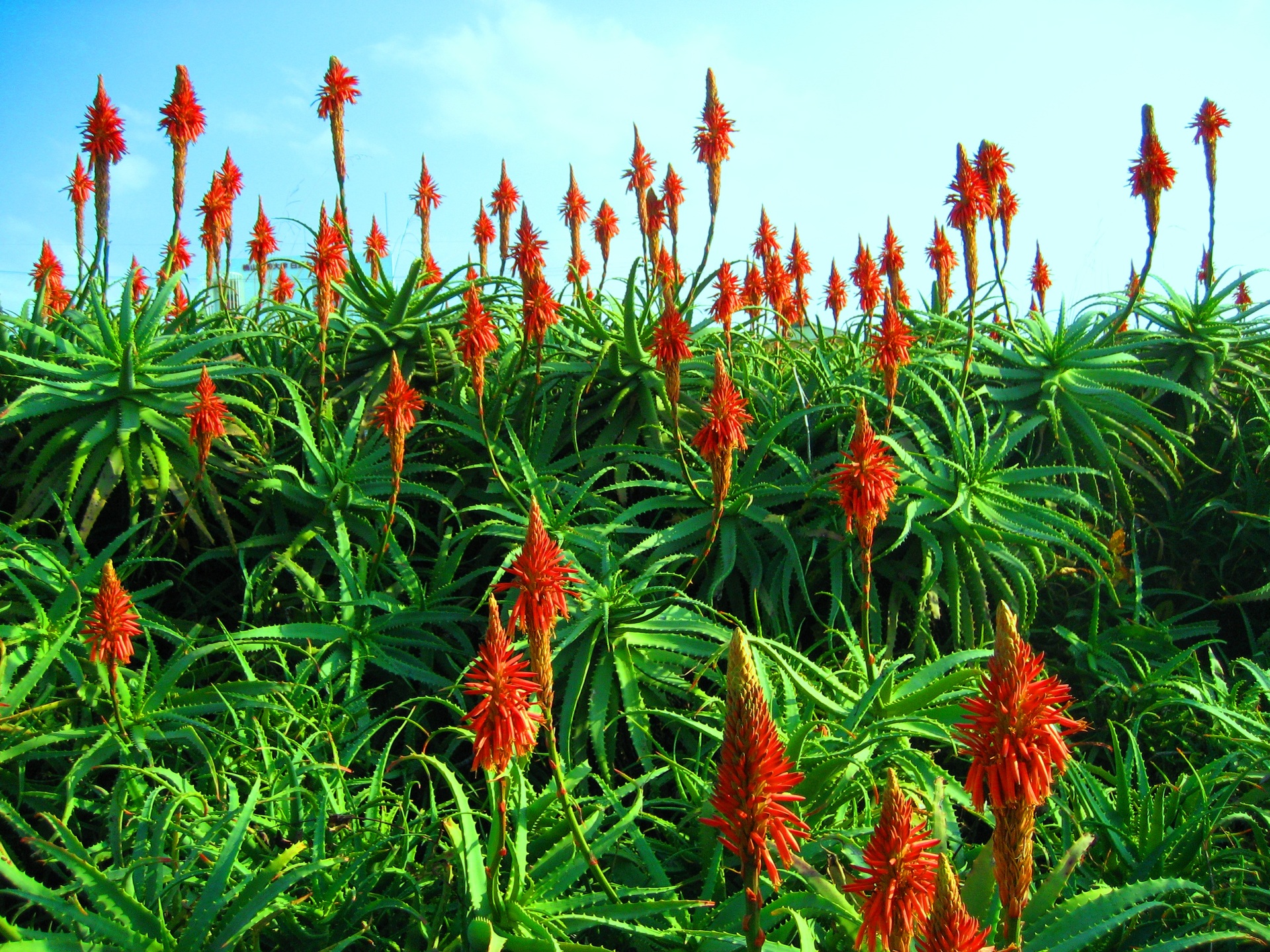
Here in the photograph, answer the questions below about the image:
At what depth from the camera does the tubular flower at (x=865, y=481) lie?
2186mm

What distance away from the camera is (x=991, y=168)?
3.36 meters

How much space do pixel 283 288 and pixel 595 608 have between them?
3.39 metres

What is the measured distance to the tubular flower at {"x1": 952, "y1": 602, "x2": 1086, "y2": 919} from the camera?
1.27 meters

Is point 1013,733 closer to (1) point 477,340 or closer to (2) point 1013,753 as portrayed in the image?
(2) point 1013,753

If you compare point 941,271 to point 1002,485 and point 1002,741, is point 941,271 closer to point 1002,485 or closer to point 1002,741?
point 1002,485

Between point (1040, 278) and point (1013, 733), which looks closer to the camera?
point (1013, 733)

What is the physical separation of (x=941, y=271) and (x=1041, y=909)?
9.84 ft

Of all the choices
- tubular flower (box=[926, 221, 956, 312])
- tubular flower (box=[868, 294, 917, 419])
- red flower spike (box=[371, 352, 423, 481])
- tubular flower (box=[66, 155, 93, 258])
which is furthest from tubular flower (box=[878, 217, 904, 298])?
tubular flower (box=[66, 155, 93, 258])

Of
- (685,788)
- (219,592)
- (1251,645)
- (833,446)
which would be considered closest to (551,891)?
(685,788)

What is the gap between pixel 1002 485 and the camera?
322 centimetres

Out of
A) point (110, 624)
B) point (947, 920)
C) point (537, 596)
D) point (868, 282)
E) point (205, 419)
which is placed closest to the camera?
point (947, 920)

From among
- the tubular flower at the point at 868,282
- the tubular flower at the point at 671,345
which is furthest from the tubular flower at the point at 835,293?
the tubular flower at the point at 671,345

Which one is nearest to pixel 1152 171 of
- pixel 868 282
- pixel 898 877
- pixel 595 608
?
pixel 868 282

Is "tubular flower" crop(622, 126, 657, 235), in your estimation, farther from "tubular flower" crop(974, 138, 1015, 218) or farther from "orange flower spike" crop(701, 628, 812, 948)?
"orange flower spike" crop(701, 628, 812, 948)
